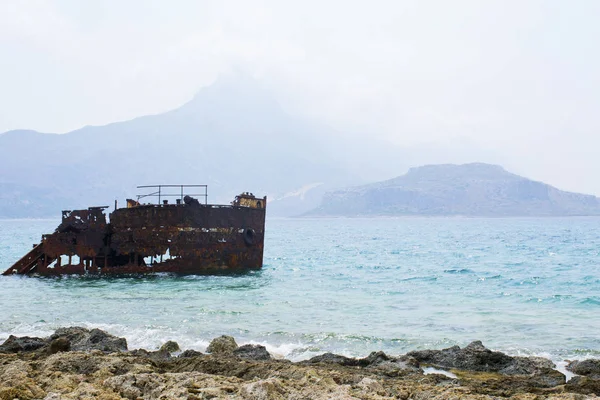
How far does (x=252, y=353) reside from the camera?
412 inches

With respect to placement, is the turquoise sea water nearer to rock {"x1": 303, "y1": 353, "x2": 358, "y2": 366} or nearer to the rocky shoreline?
rock {"x1": 303, "y1": 353, "x2": 358, "y2": 366}

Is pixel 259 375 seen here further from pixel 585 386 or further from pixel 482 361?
pixel 585 386

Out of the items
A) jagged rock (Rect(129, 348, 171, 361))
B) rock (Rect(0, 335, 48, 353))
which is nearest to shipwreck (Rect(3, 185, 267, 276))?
rock (Rect(0, 335, 48, 353))

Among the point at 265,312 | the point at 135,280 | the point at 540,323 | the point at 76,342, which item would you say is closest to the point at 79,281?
the point at 135,280

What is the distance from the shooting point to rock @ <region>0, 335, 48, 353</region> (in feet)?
35.6

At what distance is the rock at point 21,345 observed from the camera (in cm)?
1087

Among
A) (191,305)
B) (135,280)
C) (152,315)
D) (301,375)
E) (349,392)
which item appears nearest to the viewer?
(349,392)

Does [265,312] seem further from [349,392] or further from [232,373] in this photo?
Answer: [349,392]

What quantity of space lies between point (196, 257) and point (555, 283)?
1432 cm

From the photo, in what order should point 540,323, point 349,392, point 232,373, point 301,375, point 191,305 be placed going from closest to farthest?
point 349,392
point 301,375
point 232,373
point 540,323
point 191,305

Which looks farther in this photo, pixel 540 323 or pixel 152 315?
pixel 152 315

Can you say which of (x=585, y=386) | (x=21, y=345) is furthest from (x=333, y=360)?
(x=21, y=345)

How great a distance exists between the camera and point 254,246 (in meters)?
26.0

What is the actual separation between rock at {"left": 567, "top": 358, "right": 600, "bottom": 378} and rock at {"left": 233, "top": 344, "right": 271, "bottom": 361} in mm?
4685
